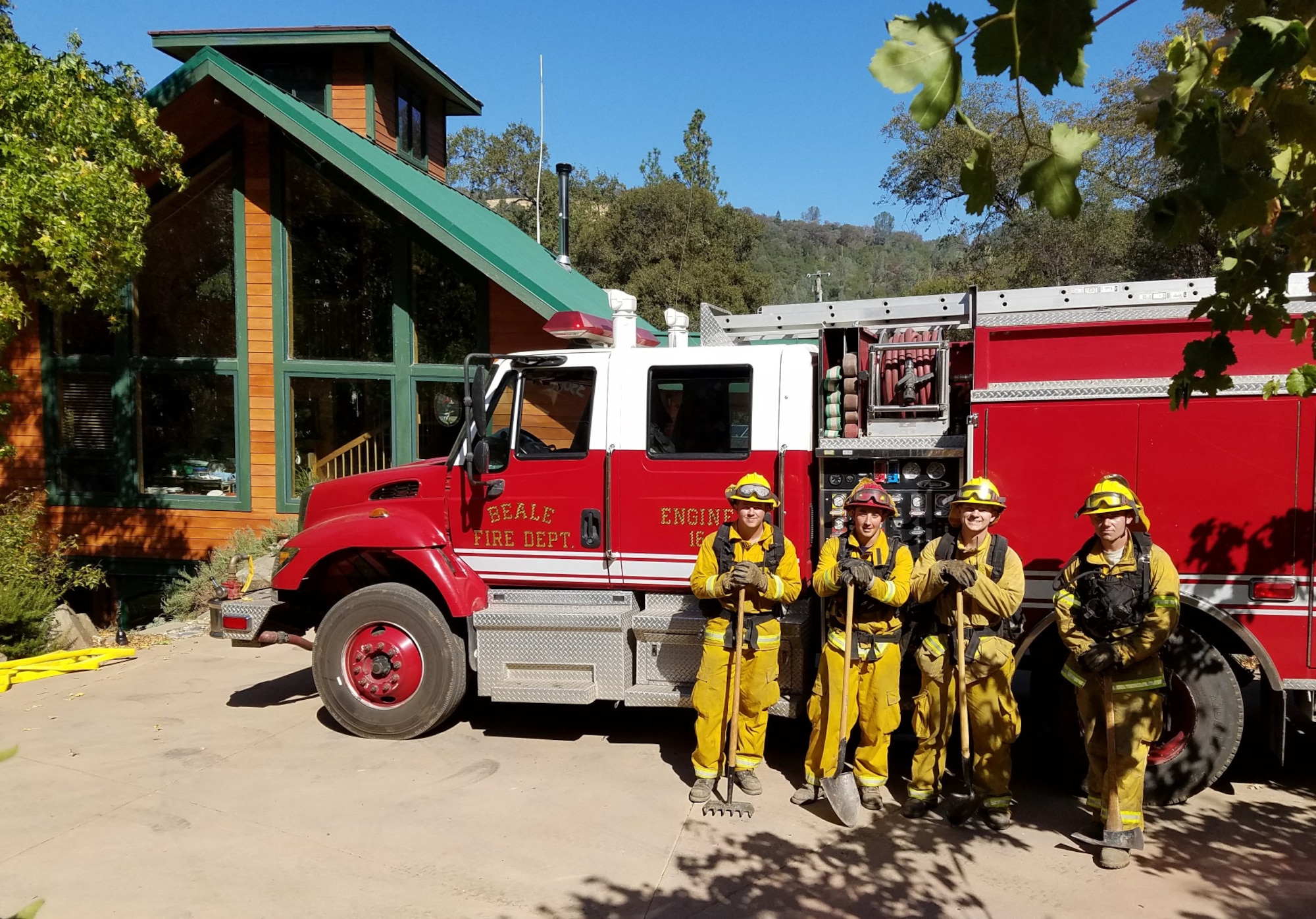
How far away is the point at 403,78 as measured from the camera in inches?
580

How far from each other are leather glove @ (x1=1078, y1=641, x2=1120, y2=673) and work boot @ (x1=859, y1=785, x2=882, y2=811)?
135 centimetres

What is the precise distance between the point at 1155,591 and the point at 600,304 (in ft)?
31.8

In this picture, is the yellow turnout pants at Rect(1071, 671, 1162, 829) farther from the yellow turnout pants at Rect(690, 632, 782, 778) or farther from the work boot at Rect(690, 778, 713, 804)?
the work boot at Rect(690, 778, 713, 804)

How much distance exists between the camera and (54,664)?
8.18 m

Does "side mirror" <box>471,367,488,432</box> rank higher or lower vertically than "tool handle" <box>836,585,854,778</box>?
higher

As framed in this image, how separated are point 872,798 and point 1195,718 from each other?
174 cm

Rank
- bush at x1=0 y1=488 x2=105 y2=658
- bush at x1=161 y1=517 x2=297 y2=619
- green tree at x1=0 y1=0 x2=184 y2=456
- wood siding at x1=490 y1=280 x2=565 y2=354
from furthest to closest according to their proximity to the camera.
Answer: wood siding at x1=490 y1=280 x2=565 y2=354 < bush at x1=161 y1=517 x2=297 y2=619 < bush at x1=0 y1=488 x2=105 y2=658 < green tree at x1=0 y1=0 x2=184 y2=456

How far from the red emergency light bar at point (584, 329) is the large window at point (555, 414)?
29 cm

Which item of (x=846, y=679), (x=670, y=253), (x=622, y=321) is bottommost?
(x=846, y=679)

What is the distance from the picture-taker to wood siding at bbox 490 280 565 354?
Result: 11.1m

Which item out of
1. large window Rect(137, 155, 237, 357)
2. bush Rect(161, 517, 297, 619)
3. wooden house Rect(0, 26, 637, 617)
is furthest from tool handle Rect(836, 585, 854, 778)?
large window Rect(137, 155, 237, 357)

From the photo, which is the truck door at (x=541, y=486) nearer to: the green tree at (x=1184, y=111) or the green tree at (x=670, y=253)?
the green tree at (x=1184, y=111)

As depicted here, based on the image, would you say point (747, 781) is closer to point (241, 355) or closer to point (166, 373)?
point (241, 355)

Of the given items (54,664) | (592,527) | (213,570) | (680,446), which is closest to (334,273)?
(213,570)
